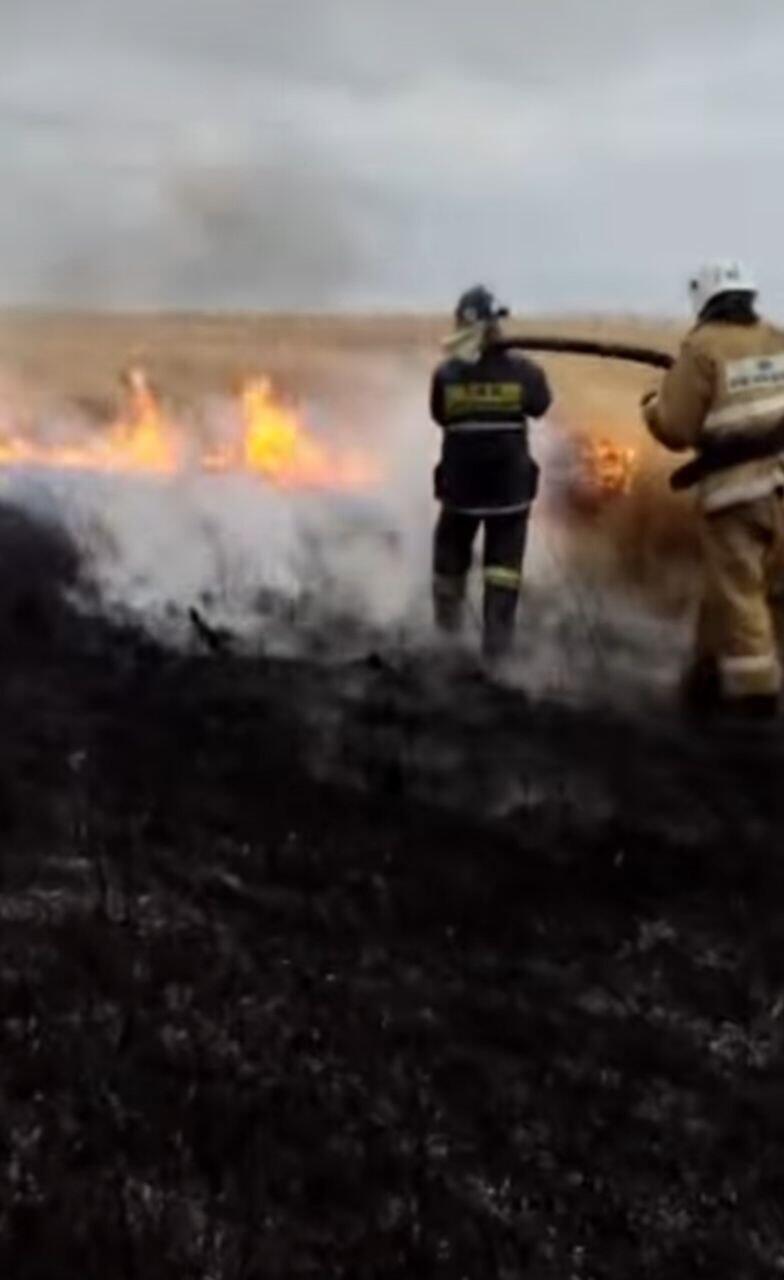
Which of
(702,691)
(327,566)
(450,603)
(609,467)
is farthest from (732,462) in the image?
(609,467)

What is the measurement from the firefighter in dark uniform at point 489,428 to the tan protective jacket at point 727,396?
5.47ft

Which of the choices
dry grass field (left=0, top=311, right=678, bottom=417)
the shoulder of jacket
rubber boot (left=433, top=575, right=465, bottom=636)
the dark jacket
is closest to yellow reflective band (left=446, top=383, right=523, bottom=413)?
the dark jacket

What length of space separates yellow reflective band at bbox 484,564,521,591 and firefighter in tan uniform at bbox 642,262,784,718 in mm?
1484

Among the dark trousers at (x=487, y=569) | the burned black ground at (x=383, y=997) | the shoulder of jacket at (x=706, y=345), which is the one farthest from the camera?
the dark trousers at (x=487, y=569)

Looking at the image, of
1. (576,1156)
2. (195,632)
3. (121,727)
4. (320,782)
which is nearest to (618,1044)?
(576,1156)

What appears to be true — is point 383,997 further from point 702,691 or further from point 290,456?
point 290,456

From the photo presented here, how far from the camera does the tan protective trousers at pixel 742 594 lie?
8438 mm

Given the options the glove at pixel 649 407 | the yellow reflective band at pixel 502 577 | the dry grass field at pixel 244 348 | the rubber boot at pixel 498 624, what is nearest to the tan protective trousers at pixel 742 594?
the glove at pixel 649 407

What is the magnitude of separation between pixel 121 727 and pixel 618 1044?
10.9 ft

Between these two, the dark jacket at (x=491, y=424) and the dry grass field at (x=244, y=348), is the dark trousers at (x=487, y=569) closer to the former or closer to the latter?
the dark jacket at (x=491, y=424)

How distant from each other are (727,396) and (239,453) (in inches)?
248

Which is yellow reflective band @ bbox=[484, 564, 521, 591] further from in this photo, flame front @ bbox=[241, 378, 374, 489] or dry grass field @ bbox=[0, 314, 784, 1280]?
flame front @ bbox=[241, 378, 374, 489]

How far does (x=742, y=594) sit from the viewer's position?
8.57 m

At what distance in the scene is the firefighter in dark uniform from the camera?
1014 centimetres
